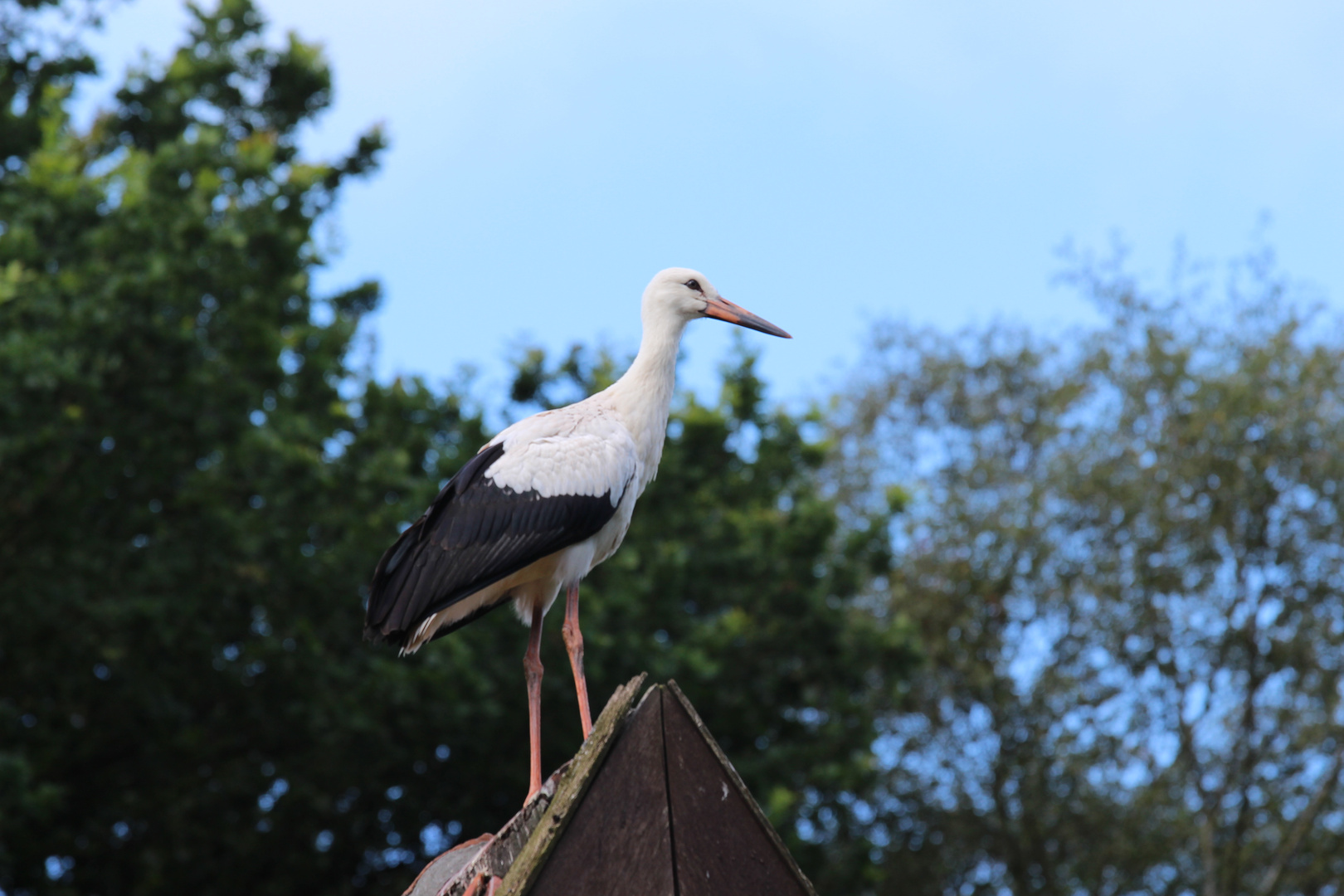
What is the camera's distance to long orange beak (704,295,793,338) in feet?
22.8

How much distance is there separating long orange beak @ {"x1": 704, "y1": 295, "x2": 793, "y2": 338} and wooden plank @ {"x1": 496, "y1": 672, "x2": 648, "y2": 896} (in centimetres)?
382

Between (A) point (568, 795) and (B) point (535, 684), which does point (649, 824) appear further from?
(B) point (535, 684)

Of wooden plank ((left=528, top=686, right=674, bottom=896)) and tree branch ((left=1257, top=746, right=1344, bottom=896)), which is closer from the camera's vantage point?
wooden plank ((left=528, top=686, right=674, bottom=896))

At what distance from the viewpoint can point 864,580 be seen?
17.0 meters

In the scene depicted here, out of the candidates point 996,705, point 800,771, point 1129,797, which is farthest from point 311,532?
point 1129,797

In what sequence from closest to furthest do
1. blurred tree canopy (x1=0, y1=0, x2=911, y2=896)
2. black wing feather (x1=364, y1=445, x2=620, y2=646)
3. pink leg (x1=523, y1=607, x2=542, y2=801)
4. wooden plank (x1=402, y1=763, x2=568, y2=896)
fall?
wooden plank (x1=402, y1=763, x2=568, y2=896), pink leg (x1=523, y1=607, x2=542, y2=801), black wing feather (x1=364, y1=445, x2=620, y2=646), blurred tree canopy (x1=0, y1=0, x2=911, y2=896)

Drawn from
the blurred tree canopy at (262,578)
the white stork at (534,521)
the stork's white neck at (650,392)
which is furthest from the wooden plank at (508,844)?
the blurred tree canopy at (262,578)

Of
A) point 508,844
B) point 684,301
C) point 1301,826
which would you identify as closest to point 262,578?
point 684,301

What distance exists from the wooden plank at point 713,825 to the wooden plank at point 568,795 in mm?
114

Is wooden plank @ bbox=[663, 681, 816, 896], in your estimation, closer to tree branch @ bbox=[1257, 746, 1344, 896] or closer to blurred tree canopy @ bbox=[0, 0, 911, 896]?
blurred tree canopy @ bbox=[0, 0, 911, 896]

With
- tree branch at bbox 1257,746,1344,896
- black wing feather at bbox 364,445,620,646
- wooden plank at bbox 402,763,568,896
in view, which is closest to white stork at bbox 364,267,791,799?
black wing feather at bbox 364,445,620,646

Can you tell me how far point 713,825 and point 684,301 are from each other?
4122 millimetres

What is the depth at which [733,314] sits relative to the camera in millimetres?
7059

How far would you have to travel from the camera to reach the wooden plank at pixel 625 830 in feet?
10.3
